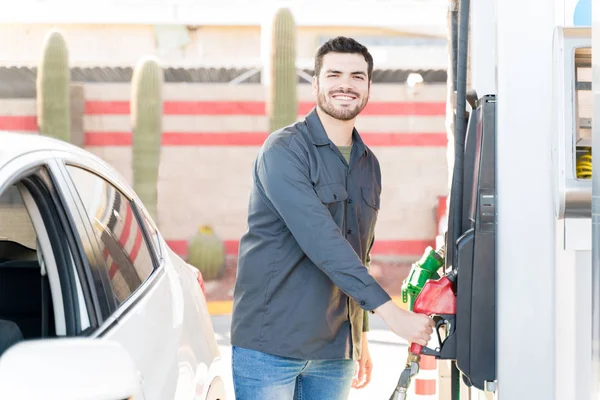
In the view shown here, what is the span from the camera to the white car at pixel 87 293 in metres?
1.61

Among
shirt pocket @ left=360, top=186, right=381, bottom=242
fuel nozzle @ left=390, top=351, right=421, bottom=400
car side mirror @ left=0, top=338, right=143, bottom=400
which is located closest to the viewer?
car side mirror @ left=0, top=338, right=143, bottom=400

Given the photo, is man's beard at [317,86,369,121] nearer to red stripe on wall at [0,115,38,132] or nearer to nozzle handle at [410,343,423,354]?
nozzle handle at [410,343,423,354]

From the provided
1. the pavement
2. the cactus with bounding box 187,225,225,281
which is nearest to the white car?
the pavement

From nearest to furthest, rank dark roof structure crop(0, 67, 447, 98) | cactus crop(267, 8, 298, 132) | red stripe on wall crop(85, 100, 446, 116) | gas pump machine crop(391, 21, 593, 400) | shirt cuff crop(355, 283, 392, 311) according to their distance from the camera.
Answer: gas pump machine crop(391, 21, 593, 400) → shirt cuff crop(355, 283, 392, 311) → cactus crop(267, 8, 298, 132) → red stripe on wall crop(85, 100, 446, 116) → dark roof structure crop(0, 67, 447, 98)

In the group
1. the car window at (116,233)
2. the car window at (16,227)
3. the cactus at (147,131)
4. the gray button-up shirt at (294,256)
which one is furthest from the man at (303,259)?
the cactus at (147,131)

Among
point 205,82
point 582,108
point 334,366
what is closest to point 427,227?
point 205,82

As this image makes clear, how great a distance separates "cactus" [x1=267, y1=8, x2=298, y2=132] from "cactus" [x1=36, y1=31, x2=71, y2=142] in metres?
3.35

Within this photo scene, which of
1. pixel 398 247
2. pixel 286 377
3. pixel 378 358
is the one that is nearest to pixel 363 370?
pixel 286 377

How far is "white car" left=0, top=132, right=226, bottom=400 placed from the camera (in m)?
1.61

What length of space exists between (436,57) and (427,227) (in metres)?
3.20

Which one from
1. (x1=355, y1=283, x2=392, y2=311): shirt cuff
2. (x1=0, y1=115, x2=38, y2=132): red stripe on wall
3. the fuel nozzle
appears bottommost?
the fuel nozzle

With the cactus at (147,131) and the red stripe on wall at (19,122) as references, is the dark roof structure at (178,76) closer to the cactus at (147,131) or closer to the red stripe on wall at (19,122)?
the red stripe on wall at (19,122)

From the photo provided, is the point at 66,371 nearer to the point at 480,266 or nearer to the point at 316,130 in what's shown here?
the point at 480,266

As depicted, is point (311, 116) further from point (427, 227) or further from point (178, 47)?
point (178, 47)
